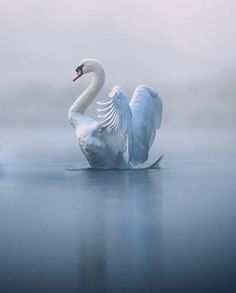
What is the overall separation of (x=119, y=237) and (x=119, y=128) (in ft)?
6.13

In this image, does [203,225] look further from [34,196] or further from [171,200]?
[34,196]

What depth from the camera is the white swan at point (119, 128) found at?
349 centimetres

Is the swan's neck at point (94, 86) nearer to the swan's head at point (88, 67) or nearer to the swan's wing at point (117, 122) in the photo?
the swan's head at point (88, 67)

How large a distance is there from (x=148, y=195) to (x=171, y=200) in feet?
0.53

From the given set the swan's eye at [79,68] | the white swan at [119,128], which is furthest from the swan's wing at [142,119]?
the swan's eye at [79,68]

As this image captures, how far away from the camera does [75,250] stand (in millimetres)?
1518

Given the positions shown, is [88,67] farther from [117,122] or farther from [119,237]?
[119,237]

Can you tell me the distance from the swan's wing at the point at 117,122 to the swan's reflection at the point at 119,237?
1.55 feet

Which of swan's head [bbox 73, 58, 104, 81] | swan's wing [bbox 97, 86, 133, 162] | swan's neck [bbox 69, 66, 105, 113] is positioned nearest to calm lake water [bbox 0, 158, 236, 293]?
swan's wing [bbox 97, 86, 133, 162]

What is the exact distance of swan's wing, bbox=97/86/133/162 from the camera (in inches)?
135

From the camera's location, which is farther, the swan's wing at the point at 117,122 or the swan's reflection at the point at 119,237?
the swan's wing at the point at 117,122

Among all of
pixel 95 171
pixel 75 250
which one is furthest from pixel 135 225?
pixel 95 171

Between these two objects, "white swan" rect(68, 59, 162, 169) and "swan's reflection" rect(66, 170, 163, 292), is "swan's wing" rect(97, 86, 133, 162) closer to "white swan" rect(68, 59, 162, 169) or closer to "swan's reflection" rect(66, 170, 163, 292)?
"white swan" rect(68, 59, 162, 169)

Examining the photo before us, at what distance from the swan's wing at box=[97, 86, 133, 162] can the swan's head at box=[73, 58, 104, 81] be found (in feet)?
2.68
